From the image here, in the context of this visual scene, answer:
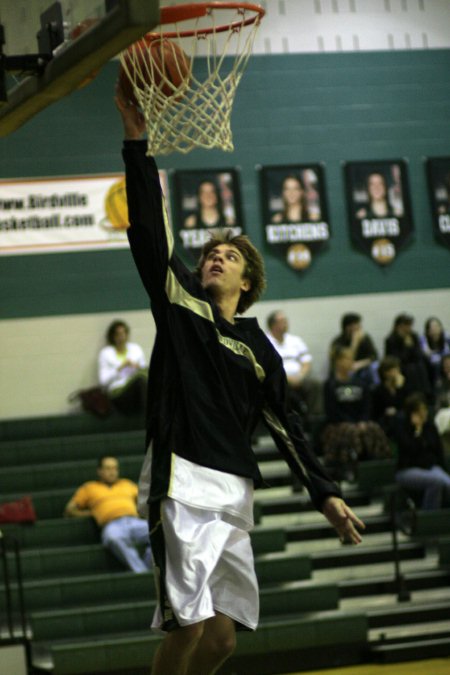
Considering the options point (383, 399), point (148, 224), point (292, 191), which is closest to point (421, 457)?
point (383, 399)

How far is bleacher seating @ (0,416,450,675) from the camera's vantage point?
28.8 ft

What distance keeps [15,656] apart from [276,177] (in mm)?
7208

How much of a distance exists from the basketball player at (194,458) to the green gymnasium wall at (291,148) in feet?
29.4

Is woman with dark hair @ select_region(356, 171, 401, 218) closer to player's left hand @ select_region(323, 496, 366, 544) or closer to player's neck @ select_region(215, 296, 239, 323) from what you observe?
player's neck @ select_region(215, 296, 239, 323)

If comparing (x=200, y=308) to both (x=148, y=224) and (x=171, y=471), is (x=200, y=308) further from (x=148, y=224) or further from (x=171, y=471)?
(x=171, y=471)

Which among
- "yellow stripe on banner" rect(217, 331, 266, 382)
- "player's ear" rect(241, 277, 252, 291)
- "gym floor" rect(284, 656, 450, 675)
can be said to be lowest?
"gym floor" rect(284, 656, 450, 675)

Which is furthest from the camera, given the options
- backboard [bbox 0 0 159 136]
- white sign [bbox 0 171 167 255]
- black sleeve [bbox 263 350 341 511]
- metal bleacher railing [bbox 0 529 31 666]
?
white sign [bbox 0 171 167 255]

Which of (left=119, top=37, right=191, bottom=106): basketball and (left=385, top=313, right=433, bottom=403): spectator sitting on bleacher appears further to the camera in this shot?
(left=385, top=313, right=433, bottom=403): spectator sitting on bleacher

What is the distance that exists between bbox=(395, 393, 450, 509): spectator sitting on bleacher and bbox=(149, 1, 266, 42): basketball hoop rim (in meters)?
6.53

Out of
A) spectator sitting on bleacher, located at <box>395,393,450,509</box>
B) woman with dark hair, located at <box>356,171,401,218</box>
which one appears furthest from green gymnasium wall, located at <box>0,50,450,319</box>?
spectator sitting on bleacher, located at <box>395,393,450,509</box>

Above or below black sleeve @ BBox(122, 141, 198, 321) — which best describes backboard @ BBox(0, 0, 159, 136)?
above

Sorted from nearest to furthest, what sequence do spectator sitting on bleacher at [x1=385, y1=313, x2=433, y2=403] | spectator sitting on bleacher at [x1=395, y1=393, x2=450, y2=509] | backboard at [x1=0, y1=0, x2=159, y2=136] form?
1. backboard at [x1=0, y1=0, x2=159, y2=136]
2. spectator sitting on bleacher at [x1=395, y1=393, x2=450, y2=509]
3. spectator sitting on bleacher at [x1=385, y1=313, x2=433, y2=403]

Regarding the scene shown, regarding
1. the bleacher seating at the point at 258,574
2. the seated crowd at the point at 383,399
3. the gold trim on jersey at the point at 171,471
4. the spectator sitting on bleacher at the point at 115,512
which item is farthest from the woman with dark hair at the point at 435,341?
the gold trim on jersey at the point at 171,471

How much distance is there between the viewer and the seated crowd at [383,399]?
1092cm
